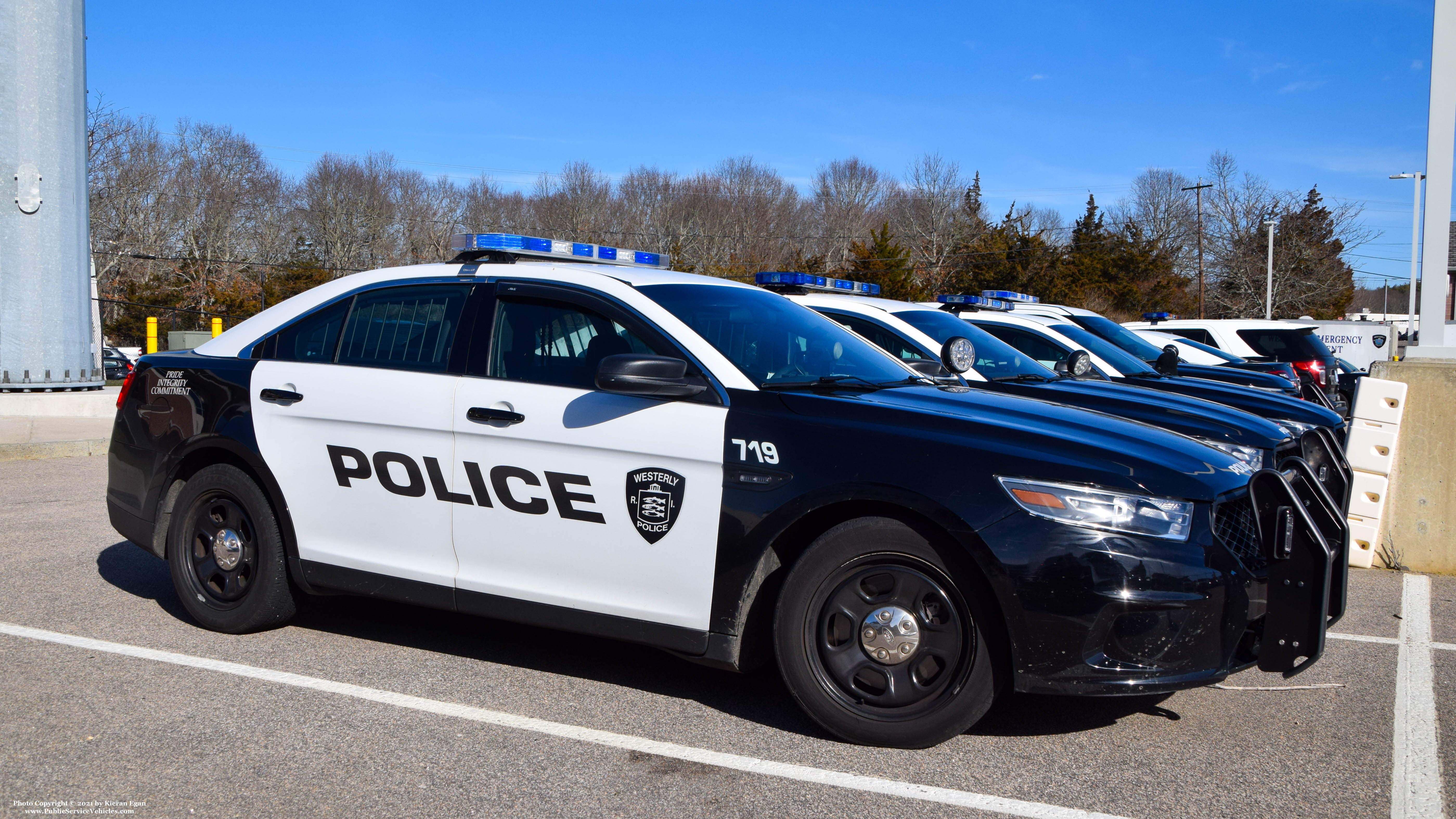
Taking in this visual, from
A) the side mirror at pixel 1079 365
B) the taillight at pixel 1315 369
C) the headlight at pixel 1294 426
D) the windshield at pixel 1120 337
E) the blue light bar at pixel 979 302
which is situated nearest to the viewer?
the headlight at pixel 1294 426

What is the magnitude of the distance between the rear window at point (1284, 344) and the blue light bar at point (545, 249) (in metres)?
14.0

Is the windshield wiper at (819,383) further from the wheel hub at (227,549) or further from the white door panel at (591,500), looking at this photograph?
the wheel hub at (227,549)

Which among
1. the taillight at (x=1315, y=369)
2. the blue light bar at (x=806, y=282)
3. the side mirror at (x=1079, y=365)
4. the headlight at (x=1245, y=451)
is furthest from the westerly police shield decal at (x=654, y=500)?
the taillight at (x=1315, y=369)

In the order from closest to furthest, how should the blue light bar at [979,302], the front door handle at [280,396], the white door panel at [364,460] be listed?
the white door panel at [364,460] < the front door handle at [280,396] < the blue light bar at [979,302]

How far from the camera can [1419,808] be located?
333cm

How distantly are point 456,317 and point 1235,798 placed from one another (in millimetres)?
3261

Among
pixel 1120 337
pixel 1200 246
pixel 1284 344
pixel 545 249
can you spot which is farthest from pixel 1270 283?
pixel 545 249

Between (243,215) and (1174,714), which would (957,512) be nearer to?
(1174,714)

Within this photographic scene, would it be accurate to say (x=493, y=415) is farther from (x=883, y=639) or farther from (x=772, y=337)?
(x=883, y=639)

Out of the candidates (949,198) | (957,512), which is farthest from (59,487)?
(949,198)

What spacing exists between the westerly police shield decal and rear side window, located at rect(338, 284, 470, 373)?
1.04 m

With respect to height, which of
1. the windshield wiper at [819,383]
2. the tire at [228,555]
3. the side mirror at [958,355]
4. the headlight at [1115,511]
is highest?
the side mirror at [958,355]

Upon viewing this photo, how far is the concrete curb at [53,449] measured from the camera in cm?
1137

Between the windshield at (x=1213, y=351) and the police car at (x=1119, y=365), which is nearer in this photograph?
the police car at (x=1119, y=365)
